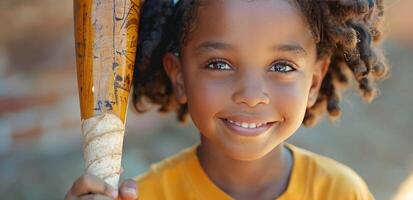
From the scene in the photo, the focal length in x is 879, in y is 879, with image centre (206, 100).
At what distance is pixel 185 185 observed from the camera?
8.11 feet

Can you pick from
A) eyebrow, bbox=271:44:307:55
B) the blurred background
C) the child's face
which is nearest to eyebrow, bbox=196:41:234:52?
the child's face

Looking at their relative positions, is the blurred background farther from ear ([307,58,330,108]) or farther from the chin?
the chin

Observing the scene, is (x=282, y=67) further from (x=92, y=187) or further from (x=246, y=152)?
(x=92, y=187)

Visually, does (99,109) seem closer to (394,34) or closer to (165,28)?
(165,28)

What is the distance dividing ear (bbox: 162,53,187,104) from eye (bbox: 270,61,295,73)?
1.02ft

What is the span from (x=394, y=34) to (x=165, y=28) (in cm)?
397

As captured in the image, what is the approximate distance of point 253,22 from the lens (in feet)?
7.13

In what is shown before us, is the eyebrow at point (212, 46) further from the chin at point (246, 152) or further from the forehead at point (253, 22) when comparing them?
the chin at point (246, 152)

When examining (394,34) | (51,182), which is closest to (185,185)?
(51,182)

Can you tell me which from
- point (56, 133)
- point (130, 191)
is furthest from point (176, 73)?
point (56, 133)

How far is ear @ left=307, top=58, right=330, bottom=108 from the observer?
8.05 ft

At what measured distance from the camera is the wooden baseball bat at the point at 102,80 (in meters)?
1.99

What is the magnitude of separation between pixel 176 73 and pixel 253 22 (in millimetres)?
360

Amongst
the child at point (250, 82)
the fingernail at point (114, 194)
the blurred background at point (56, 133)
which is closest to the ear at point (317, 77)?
the child at point (250, 82)
